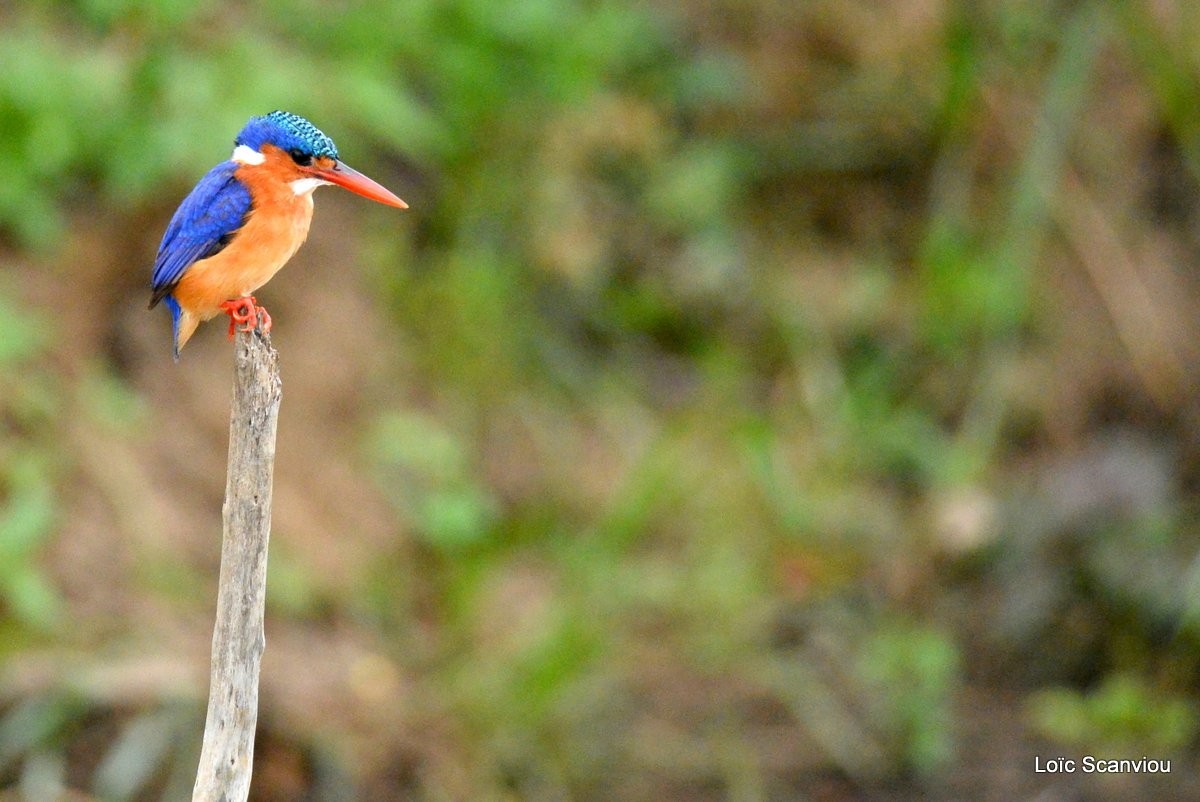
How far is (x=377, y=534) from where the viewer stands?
5.28 metres

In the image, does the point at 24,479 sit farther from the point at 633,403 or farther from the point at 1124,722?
the point at 1124,722

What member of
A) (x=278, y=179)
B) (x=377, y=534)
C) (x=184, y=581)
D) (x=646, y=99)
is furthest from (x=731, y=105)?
(x=278, y=179)

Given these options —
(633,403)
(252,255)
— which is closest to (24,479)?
(252,255)

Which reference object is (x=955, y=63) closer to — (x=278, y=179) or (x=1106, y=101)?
(x=1106, y=101)

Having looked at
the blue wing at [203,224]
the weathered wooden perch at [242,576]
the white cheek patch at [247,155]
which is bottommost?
the weathered wooden perch at [242,576]

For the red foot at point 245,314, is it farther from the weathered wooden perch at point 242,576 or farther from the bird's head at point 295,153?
the bird's head at point 295,153

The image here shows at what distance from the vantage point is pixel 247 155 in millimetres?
2746

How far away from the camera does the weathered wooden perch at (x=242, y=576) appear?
243cm

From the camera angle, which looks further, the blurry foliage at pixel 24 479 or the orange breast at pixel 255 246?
the blurry foliage at pixel 24 479

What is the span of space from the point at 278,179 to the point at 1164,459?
442 centimetres

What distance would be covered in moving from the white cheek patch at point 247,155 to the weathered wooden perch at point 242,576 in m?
0.39

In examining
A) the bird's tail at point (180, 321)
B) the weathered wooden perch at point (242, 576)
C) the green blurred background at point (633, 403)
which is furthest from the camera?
the green blurred background at point (633, 403)

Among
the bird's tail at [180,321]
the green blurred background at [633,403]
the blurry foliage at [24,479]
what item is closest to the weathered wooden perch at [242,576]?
the bird's tail at [180,321]

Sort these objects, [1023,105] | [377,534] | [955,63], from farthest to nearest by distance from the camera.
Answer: [1023,105] < [955,63] < [377,534]
